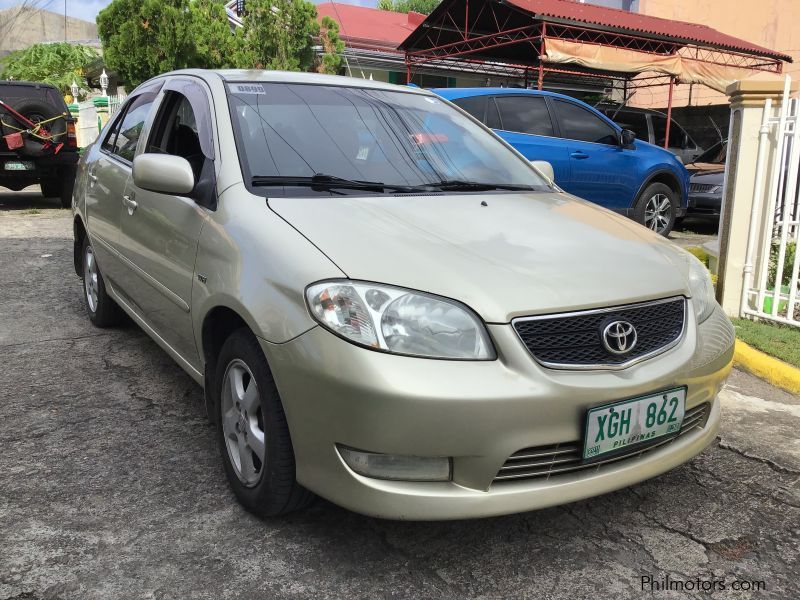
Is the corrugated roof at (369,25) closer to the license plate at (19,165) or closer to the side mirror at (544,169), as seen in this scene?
the license plate at (19,165)

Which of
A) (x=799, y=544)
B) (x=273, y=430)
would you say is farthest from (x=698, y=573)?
(x=273, y=430)

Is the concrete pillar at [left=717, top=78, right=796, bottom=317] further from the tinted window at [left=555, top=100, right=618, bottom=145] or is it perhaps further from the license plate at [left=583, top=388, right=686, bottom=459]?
the license plate at [left=583, top=388, right=686, bottom=459]

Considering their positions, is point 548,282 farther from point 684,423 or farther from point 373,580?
point 373,580

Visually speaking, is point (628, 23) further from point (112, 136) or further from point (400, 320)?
point (400, 320)

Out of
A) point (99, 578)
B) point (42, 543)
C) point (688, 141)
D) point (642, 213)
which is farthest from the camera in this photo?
point (688, 141)

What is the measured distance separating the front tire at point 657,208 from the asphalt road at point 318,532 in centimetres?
480

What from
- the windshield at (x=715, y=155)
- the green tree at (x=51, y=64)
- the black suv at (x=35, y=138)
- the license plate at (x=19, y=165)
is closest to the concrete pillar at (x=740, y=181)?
the windshield at (x=715, y=155)

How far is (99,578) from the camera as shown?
7.08 feet

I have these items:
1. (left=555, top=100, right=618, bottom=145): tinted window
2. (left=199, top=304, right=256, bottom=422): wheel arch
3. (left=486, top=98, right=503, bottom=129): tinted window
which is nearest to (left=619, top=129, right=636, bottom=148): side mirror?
(left=555, top=100, right=618, bottom=145): tinted window

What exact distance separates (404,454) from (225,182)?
1298 millimetres

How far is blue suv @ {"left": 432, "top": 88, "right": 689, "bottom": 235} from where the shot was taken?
23.4 feet

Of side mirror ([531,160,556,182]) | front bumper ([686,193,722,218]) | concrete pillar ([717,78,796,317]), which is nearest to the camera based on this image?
side mirror ([531,160,556,182])

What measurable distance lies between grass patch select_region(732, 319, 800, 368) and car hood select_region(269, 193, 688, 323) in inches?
74.5

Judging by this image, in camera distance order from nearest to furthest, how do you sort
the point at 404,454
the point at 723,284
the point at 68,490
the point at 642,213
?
the point at 404,454 < the point at 68,490 < the point at 723,284 < the point at 642,213
